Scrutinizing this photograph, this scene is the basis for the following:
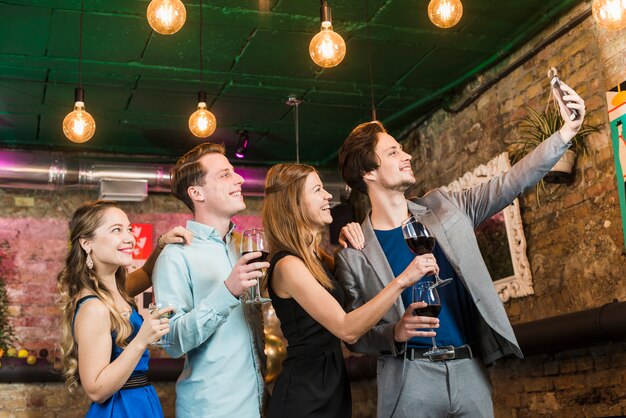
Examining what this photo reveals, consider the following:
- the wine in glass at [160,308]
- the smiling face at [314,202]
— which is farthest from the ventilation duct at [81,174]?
the wine in glass at [160,308]

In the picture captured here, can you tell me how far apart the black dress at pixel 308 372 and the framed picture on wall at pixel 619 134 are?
2505 millimetres

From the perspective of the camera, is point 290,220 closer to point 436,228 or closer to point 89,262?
point 436,228

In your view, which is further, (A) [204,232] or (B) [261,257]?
(A) [204,232]

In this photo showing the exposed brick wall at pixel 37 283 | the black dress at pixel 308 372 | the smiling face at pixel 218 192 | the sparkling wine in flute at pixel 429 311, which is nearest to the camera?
the sparkling wine in flute at pixel 429 311

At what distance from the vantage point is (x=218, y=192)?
8.56 feet

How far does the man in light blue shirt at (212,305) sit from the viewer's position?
2205 millimetres

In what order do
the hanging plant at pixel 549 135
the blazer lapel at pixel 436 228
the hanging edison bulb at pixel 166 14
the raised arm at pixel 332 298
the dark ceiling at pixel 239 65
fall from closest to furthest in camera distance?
the raised arm at pixel 332 298 < the blazer lapel at pixel 436 228 < the hanging edison bulb at pixel 166 14 < the hanging plant at pixel 549 135 < the dark ceiling at pixel 239 65

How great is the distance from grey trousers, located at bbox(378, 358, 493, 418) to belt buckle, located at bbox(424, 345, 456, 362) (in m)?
0.02

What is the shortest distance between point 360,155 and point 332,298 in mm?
818

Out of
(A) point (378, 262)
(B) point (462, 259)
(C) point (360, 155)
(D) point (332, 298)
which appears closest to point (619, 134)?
(C) point (360, 155)

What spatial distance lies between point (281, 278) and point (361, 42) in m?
3.35

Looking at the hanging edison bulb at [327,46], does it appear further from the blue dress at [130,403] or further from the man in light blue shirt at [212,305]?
the blue dress at [130,403]

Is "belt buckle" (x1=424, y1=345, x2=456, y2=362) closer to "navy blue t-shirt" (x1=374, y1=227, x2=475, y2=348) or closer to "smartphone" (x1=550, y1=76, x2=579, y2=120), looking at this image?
"navy blue t-shirt" (x1=374, y1=227, x2=475, y2=348)

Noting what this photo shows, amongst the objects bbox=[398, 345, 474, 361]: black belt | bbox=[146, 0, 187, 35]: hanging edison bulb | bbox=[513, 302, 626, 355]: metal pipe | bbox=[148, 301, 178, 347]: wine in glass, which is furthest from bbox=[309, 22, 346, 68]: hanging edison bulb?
bbox=[513, 302, 626, 355]: metal pipe
